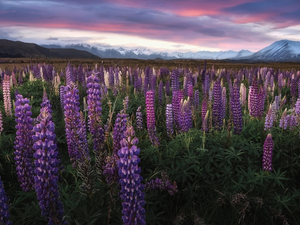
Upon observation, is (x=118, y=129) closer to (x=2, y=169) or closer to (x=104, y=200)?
(x=104, y=200)

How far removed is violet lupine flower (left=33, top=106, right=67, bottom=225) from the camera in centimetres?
222

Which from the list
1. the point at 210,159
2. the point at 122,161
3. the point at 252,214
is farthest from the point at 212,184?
the point at 122,161

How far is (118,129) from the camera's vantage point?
10.5 feet

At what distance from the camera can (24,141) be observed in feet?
10.2

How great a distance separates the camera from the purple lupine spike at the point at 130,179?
2.12m

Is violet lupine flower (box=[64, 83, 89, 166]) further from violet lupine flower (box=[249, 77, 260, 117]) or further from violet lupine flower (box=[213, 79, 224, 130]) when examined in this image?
violet lupine flower (box=[249, 77, 260, 117])

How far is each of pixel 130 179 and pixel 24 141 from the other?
1728 millimetres

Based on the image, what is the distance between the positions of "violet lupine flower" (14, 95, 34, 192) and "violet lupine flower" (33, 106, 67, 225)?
0.91 metres

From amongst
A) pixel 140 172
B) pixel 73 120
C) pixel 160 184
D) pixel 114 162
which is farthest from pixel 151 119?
pixel 140 172

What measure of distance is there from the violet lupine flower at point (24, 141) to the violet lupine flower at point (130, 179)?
5.12ft

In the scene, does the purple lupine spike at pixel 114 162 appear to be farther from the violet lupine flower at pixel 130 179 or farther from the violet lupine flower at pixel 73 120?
the violet lupine flower at pixel 130 179

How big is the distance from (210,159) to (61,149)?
3.80 meters

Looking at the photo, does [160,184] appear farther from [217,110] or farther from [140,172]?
[217,110]

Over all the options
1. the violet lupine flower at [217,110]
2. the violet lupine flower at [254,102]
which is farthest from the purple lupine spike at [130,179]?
the violet lupine flower at [254,102]
